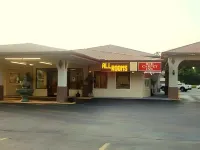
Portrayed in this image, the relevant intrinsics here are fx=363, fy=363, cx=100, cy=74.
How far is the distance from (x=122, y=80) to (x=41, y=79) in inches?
291

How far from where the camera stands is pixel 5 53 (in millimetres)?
24250

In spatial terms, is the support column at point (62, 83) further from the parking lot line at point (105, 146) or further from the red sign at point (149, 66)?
the parking lot line at point (105, 146)

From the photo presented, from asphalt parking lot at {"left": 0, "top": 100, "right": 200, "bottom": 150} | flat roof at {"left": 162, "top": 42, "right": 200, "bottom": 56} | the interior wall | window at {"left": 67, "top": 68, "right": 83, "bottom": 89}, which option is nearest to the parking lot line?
asphalt parking lot at {"left": 0, "top": 100, "right": 200, "bottom": 150}

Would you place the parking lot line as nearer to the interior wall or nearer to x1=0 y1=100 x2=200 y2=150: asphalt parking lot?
x1=0 y1=100 x2=200 y2=150: asphalt parking lot

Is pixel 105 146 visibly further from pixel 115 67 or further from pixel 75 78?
pixel 75 78

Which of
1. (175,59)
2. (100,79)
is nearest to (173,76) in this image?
(175,59)

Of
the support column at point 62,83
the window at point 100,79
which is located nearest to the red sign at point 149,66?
the window at point 100,79

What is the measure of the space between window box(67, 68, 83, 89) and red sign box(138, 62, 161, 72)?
18.6 ft

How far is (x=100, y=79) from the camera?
108 ft

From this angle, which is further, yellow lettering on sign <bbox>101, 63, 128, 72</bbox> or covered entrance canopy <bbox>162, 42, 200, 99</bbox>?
yellow lettering on sign <bbox>101, 63, 128, 72</bbox>

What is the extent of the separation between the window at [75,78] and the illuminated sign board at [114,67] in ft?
8.10

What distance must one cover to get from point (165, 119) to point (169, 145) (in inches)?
243

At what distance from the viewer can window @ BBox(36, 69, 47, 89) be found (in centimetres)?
3303

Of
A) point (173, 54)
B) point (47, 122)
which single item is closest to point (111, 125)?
point (47, 122)
